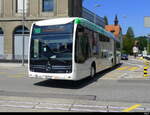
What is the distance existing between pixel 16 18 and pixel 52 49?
85.4 feet

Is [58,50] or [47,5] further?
[47,5]

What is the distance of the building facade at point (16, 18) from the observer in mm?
34875

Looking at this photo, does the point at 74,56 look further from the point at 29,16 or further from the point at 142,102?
the point at 29,16

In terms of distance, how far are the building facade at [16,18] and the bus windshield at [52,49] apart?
24.1m

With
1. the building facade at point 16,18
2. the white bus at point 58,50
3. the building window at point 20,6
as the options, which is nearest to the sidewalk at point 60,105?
the white bus at point 58,50

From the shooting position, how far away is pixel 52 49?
34.6 feet

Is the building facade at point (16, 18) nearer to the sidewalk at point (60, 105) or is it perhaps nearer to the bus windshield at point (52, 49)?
the bus windshield at point (52, 49)

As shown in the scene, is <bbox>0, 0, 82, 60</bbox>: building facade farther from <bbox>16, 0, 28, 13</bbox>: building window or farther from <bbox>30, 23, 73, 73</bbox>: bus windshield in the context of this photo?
<bbox>30, 23, 73, 73</bbox>: bus windshield

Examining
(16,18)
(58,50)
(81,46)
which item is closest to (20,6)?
(16,18)

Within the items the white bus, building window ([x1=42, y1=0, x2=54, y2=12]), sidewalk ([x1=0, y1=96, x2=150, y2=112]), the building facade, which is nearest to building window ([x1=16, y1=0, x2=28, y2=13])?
the building facade

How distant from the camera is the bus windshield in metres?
10.3

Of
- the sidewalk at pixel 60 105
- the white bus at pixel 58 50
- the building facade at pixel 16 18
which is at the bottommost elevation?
the sidewalk at pixel 60 105

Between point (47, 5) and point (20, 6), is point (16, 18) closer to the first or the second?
point (20, 6)

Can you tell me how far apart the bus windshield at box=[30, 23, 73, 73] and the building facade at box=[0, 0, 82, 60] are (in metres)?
24.1
